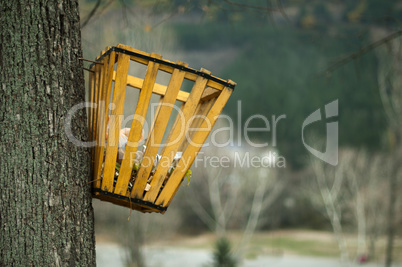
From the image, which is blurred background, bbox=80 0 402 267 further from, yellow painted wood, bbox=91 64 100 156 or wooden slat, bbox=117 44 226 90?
wooden slat, bbox=117 44 226 90

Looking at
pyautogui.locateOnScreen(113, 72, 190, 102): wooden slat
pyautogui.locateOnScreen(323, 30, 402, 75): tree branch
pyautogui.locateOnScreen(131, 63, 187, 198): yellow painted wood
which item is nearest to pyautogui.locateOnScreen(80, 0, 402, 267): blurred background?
pyautogui.locateOnScreen(323, 30, 402, 75): tree branch

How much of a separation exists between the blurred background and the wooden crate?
172 mm

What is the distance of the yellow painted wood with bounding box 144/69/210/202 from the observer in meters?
2.02

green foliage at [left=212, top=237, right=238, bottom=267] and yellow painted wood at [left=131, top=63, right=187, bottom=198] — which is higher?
yellow painted wood at [left=131, top=63, right=187, bottom=198]

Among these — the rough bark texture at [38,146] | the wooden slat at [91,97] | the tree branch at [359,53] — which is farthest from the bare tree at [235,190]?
the rough bark texture at [38,146]

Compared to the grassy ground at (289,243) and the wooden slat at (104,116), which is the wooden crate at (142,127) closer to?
the wooden slat at (104,116)

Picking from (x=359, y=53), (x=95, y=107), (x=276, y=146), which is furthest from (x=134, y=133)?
(x=276, y=146)

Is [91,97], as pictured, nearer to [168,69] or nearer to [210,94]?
[168,69]

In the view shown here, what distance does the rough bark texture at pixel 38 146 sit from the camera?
1.75 m

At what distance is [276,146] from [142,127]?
1007 inches

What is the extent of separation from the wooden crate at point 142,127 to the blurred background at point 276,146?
17cm

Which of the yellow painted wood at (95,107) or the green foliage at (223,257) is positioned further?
the green foliage at (223,257)

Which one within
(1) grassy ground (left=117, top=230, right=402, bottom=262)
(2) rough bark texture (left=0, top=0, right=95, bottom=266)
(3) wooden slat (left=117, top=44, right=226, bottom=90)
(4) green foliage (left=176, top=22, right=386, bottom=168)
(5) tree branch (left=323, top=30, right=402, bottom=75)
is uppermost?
(4) green foliage (left=176, top=22, right=386, bottom=168)

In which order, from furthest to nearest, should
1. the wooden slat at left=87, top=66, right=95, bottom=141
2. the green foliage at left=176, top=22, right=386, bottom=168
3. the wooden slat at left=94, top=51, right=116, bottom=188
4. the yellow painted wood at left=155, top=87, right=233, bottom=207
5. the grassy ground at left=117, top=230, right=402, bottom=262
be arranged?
the green foliage at left=176, top=22, right=386, bottom=168, the grassy ground at left=117, top=230, right=402, bottom=262, the wooden slat at left=87, top=66, right=95, bottom=141, the yellow painted wood at left=155, top=87, right=233, bottom=207, the wooden slat at left=94, top=51, right=116, bottom=188
